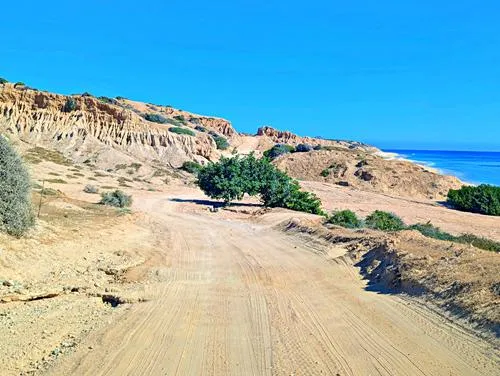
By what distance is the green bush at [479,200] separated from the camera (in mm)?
39531

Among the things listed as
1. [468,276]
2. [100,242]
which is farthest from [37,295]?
[468,276]

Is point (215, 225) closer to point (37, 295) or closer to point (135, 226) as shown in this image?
point (135, 226)

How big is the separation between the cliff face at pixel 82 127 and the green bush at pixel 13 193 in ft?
134

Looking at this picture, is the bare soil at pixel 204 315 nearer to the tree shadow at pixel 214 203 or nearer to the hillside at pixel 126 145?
the tree shadow at pixel 214 203

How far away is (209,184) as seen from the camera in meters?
33.0

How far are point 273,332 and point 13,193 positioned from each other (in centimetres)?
820

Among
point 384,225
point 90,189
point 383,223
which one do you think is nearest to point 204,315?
point 384,225

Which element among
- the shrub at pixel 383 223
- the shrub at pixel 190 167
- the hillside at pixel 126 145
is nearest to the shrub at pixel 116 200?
the shrub at pixel 383 223

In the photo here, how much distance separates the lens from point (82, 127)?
5594 centimetres

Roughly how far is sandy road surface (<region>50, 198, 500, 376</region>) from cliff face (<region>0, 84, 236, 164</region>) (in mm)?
44777

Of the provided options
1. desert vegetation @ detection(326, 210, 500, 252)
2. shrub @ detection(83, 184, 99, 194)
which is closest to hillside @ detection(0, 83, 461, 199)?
shrub @ detection(83, 184, 99, 194)

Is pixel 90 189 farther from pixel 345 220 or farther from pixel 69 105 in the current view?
pixel 69 105

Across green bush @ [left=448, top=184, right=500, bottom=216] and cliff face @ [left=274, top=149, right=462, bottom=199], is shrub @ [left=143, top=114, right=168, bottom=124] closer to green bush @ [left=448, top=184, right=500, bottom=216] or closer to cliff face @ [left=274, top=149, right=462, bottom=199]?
cliff face @ [left=274, top=149, right=462, bottom=199]

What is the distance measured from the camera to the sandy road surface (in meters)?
7.12
